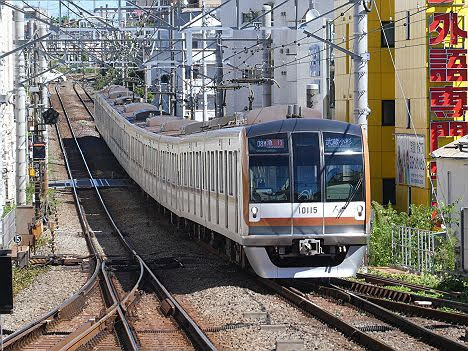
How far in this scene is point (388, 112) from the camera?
30.1m

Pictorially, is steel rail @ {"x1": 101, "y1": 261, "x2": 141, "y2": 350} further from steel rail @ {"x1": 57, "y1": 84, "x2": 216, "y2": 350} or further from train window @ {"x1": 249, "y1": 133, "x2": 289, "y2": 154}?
train window @ {"x1": 249, "y1": 133, "x2": 289, "y2": 154}

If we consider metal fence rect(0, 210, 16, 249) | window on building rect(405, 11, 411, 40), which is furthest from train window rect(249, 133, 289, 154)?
window on building rect(405, 11, 411, 40)

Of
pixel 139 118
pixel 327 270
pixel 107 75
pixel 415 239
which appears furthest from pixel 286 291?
pixel 107 75

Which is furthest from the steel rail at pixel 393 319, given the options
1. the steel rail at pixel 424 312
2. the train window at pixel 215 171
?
the train window at pixel 215 171

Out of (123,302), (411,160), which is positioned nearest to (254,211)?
(123,302)

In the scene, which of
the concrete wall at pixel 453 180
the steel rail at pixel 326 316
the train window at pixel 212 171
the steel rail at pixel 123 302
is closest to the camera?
the steel rail at pixel 326 316

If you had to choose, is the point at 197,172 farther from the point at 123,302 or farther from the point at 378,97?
the point at 378,97

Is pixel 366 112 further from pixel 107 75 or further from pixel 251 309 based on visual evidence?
pixel 107 75

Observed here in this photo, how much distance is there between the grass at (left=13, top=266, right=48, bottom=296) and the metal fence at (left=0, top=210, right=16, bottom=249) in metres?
0.53

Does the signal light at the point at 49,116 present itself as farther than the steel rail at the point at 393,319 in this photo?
Yes

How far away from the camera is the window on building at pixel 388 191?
2961 cm

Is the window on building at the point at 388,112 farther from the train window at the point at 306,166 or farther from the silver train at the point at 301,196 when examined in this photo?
the train window at the point at 306,166

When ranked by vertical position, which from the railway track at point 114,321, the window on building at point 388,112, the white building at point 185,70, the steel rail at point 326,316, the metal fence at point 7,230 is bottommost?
the railway track at point 114,321

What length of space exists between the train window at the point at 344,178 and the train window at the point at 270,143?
595 mm
